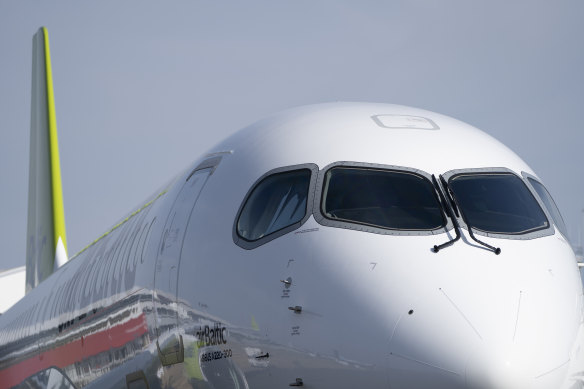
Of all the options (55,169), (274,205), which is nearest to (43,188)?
(55,169)

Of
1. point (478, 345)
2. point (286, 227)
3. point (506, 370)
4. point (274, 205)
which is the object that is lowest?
point (506, 370)

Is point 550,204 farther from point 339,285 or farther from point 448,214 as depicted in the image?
point 339,285

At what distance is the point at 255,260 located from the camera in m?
6.75

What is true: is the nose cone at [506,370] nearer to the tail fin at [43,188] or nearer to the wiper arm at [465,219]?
the wiper arm at [465,219]

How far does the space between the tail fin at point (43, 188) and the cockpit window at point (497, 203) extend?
18464 mm

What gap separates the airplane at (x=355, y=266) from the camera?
5.59 m

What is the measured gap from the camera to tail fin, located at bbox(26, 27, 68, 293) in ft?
81.7

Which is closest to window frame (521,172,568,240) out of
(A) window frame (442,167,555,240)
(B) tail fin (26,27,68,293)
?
(A) window frame (442,167,555,240)

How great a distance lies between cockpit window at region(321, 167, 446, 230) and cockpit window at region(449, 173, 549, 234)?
0.24 m

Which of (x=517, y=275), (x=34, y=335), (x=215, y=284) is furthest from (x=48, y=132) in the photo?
(x=517, y=275)

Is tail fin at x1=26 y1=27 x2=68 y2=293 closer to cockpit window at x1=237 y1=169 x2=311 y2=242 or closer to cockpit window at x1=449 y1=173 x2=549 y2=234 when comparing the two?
cockpit window at x1=237 y1=169 x2=311 y2=242

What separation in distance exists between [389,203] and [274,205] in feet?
2.86

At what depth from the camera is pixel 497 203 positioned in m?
7.01

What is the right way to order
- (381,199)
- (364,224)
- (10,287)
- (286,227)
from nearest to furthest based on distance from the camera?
(364,224), (286,227), (381,199), (10,287)
